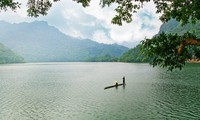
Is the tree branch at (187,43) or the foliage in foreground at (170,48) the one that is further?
the foliage in foreground at (170,48)

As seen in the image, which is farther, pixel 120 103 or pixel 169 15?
pixel 120 103

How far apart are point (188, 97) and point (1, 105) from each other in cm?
3458

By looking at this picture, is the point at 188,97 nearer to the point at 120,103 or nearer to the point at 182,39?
the point at 120,103

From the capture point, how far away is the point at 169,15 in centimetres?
1516

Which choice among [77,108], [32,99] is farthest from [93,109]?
[32,99]

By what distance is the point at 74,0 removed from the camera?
1541 cm

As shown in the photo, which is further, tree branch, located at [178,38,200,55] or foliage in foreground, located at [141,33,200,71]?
foliage in foreground, located at [141,33,200,71]

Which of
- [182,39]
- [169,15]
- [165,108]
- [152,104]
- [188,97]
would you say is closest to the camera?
[182,39]

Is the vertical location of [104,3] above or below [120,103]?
above

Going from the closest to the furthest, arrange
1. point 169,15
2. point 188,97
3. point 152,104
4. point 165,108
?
point 169,15 < point 165,108 < point 152,104 < point 188,97

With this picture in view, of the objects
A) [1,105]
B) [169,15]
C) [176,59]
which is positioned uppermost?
[169,15]

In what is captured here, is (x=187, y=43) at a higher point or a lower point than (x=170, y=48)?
higher

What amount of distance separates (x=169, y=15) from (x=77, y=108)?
30669 millimetres

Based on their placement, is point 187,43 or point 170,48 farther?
point 170,48
